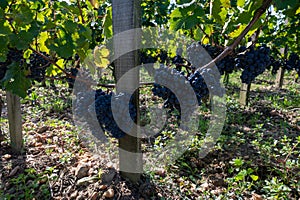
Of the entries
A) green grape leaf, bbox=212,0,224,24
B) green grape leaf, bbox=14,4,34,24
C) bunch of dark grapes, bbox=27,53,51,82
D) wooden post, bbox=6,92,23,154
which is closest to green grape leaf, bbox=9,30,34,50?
green grape leaf, bbox=14,4,34,24

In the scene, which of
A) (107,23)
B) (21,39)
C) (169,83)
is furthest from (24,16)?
(169,83)

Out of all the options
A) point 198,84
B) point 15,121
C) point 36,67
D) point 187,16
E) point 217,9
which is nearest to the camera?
point 198,84

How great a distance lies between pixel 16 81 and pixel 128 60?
82 centimetres

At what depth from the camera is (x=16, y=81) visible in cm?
175

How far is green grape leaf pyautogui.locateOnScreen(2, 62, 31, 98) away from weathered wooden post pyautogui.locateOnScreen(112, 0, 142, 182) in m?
0.68

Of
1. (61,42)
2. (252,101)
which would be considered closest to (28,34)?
(61,42)

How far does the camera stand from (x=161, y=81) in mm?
1503

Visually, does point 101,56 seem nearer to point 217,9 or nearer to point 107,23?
point 107,23

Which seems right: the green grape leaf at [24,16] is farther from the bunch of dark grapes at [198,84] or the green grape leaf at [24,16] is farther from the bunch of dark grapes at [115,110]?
the bunch of dark grapes at [198,84]

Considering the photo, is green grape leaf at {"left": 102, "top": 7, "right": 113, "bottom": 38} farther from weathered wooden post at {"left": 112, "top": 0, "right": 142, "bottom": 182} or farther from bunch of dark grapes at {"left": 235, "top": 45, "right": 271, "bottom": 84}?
bunch of dark grapes at {"left": 235, "top": 45, "right": 271, "bottom": 84}

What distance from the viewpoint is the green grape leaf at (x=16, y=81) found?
5.66 ft

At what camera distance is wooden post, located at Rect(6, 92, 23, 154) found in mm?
2363

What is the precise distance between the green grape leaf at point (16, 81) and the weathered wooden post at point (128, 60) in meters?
0.68

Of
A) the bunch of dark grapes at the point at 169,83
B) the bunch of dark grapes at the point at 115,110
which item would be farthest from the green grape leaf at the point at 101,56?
the bunch of dark grapes at the point at 169,83
